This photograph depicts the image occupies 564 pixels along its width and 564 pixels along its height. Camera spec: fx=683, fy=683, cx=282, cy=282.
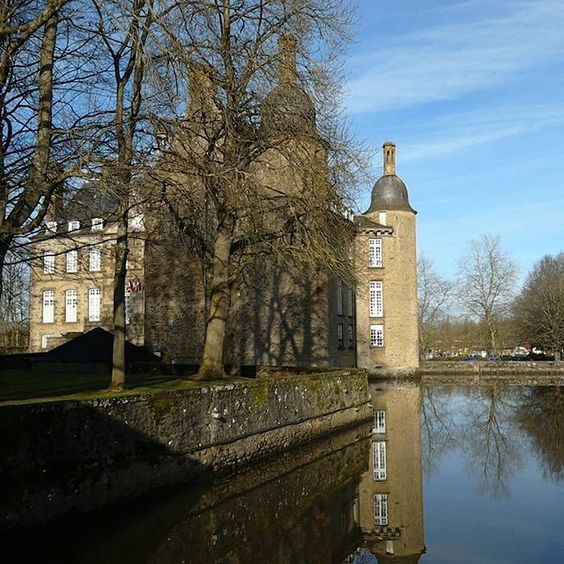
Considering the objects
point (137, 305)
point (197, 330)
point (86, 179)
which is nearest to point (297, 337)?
point (197, 330)

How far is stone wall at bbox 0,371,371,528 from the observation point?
7758 millimetres

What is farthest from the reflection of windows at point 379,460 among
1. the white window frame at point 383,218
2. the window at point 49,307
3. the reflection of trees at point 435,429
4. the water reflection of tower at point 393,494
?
the window at point 49,307

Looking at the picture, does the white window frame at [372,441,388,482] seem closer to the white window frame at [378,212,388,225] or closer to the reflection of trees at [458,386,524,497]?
the reflection of trees at [458,386,524,497]

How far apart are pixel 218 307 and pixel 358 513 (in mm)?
6728

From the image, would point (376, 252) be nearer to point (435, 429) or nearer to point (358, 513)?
point (435, 429)

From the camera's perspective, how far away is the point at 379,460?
13.4 meters

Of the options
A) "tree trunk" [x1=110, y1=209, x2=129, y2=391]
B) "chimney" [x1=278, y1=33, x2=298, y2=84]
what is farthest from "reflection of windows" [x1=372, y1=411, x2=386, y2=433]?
"chimney" [x1=278, y1=33, x2=298, y2=84]

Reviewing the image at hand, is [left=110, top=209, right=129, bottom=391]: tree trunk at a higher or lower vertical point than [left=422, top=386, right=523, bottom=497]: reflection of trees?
higher

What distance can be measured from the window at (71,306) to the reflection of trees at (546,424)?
24111 mm

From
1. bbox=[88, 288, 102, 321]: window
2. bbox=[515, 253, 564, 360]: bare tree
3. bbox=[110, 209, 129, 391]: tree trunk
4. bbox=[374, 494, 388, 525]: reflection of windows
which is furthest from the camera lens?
bbox=[515, 253, 564, 360]: bare tree

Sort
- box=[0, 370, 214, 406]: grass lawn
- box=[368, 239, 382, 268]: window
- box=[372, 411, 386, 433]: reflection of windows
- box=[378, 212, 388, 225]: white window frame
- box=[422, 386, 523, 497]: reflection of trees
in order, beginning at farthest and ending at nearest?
box=[378, 212, 388, 225]: white window frame → box=[368, 239, 382, 268]: window → box=[372, 411, 386, 433]: reflection of windows → box=[422, 386, 523, 497]: reflection of trees → box=[0, 370, 214, 406]: grass lawn

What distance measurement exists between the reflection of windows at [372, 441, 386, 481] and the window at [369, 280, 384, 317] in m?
21.8

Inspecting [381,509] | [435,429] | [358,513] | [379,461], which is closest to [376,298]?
[435,429]

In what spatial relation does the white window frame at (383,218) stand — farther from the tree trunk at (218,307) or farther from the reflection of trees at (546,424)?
the tree trunk at (218,307)
